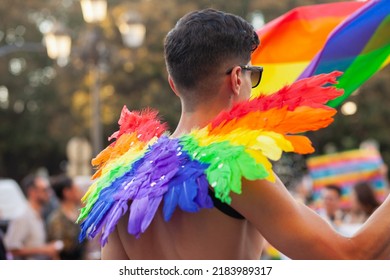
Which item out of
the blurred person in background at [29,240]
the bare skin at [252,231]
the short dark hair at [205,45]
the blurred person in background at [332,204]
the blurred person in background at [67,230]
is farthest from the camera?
the blurred person in background at [332,204]

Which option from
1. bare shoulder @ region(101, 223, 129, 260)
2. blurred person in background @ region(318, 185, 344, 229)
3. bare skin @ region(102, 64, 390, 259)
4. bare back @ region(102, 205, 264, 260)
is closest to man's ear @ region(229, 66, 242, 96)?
bare skin @ region(102, 64, 390, 259)

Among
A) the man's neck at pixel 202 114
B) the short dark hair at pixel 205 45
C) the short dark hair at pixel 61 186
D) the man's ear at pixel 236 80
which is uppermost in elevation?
the short dark hair at pixel 205 45

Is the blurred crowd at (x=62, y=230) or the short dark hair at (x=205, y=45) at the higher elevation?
the short dark hair at (x=205, y=45)

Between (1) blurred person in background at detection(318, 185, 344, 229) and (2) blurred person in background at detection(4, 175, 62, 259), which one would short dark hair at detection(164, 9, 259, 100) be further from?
(1) blurred person in background at detection(318, 185, 344, 229)

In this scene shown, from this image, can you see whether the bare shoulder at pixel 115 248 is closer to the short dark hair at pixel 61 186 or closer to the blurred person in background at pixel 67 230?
the blurred person in background at pixel 67 230

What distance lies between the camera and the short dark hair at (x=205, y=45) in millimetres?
2434

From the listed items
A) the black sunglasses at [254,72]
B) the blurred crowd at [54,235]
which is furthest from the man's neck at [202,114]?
the blurred crowd at [54,235]

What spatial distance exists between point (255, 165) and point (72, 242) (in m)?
6.63

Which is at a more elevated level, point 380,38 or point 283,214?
point 380,38

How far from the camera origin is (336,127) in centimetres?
3716

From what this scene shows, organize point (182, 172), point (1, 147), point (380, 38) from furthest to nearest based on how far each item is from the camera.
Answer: point (1, 147) → point (380, 38) → point (182, 172)

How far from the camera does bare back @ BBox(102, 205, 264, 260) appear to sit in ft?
7.55
